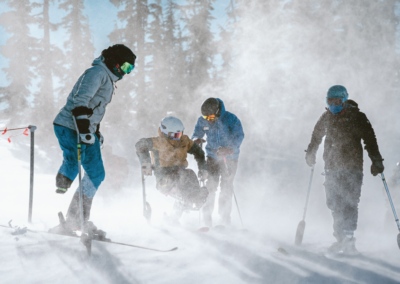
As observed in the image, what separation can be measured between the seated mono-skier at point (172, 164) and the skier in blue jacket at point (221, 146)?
0.60m

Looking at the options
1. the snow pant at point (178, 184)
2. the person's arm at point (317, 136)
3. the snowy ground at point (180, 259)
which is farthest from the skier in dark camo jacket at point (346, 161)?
the snow pant at point (178, 184)

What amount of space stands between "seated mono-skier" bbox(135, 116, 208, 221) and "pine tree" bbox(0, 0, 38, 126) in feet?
56.6

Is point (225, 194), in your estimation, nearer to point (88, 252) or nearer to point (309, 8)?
point (88, 252)

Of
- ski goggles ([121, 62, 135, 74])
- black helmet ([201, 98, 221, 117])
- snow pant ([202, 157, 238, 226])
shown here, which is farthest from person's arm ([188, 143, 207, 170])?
ski goggles ([121, 62, 135, 74])

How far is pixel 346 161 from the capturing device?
12.7ft

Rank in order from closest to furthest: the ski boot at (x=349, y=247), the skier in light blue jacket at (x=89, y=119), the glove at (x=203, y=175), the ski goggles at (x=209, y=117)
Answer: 1. the skier in light blue jacket at (x=89, y=119)
2. the ski boot at (x=349, y=247)
3. the glove at (x=203, y=175)
4. the ski goggles at (x=209, y=117)

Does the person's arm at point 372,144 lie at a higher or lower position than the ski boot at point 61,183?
higher

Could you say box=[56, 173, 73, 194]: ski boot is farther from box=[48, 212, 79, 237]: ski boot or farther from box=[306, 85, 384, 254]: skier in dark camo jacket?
box=[306, 85, 384, 254]: skier in dark camo jacket

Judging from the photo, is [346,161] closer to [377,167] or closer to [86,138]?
[377,167]

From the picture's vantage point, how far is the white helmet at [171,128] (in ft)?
14.6

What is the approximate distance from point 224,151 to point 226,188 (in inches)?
33.5

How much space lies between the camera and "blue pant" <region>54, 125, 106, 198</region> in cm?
304

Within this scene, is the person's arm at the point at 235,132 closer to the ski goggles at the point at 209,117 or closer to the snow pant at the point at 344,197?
the ski goggles at the point at 209,117

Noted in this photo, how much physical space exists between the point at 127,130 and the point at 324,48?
16.2 meters
